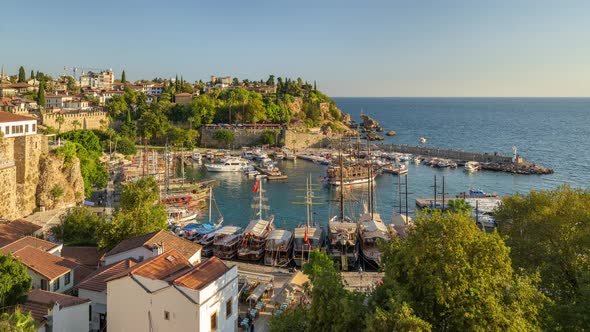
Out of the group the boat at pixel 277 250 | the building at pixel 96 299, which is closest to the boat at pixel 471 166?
the boat at pixel 277 250

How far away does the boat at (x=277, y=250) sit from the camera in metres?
23.9

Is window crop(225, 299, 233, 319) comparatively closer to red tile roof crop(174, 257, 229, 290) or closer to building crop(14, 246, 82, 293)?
red tile roof crop(174, 257, 229, 290)

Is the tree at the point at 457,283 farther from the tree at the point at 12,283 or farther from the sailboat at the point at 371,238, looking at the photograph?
the sailboat at the point at 371,238

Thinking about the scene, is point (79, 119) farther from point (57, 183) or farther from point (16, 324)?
point (16, 324)

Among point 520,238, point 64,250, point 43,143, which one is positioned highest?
point 43,143

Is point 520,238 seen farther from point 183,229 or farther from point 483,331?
point 183,229

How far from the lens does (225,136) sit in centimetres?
6762

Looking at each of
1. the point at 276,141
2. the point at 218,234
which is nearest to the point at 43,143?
the point at 218,234

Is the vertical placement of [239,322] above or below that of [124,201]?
below

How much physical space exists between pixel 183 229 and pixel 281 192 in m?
15.9

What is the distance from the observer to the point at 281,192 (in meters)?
43.0

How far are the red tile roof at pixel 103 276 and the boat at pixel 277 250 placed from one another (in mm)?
9640

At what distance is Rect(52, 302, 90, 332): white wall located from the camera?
37.7 ft

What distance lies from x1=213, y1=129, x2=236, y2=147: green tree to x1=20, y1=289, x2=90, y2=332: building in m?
55.6
